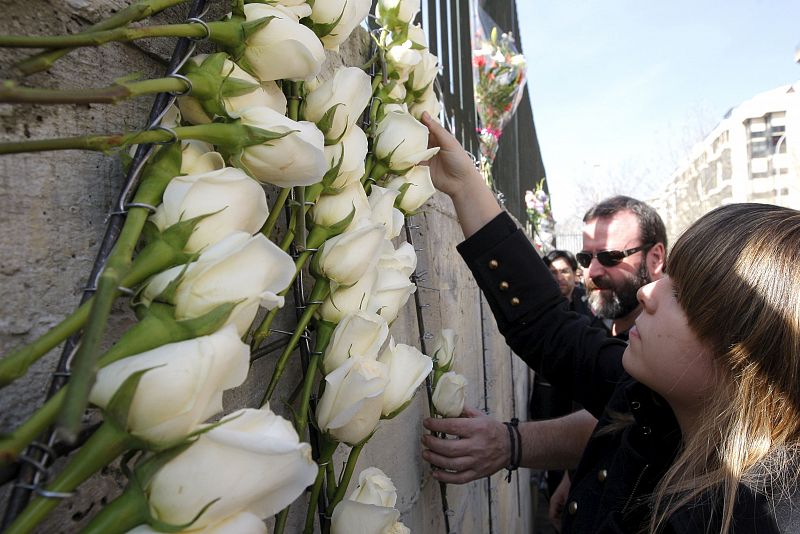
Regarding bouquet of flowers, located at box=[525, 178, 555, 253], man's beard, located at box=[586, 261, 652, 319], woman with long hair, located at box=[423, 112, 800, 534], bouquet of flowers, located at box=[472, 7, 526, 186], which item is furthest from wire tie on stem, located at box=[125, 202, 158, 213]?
bouquet of flowers, located at box=[525, 178, 555, 253]

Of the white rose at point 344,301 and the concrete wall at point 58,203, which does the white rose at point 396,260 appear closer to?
the white rose at point 344,301

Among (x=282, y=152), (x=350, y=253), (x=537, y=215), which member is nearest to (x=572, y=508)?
(x=350, y=253)

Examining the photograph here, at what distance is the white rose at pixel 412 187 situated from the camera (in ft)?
3.82

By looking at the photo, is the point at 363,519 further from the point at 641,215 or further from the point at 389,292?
the point at 641,215

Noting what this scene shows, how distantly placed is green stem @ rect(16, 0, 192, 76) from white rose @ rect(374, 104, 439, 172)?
572 mm

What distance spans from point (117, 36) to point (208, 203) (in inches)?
5.6

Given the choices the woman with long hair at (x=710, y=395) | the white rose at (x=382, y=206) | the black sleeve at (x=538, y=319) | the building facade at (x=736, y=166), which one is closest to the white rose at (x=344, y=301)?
the white rose at (x=382, y=206)

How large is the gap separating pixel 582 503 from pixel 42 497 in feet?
4.54

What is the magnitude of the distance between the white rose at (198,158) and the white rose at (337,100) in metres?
0.25

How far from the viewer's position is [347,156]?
0.85 m

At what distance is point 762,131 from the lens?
33312 millimetres

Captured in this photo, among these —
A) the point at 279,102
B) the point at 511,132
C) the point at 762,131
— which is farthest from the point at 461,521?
the point at 762,131

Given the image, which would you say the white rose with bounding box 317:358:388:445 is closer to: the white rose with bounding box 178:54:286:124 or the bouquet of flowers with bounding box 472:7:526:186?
the white rose with bounding box 178:54:286:124

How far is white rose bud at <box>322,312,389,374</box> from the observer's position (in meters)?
0.79
